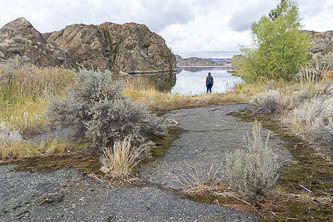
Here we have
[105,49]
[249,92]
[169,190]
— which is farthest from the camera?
[105,49]

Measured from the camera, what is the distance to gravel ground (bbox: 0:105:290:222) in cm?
224

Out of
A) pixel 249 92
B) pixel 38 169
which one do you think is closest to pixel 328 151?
pixel 38 169

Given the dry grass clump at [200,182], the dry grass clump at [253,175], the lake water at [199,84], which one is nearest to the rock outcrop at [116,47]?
the lake water at [199,84]

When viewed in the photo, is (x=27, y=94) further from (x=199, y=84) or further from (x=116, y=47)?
(x=116, y=47)

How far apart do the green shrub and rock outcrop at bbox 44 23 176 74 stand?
62.9m

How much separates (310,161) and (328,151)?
0.62 m

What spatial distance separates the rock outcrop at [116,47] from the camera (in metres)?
68.8

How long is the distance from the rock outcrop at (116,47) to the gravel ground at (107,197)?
64.5 m

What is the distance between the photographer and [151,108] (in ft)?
28.8

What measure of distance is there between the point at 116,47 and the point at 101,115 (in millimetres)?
76469

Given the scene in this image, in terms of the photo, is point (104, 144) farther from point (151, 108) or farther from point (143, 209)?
point (151, 108)

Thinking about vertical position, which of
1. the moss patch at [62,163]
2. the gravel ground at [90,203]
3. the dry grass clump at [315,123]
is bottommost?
the moss patch at [62,163]

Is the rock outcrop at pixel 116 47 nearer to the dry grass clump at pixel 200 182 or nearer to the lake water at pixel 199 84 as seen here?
Answer: the lake water at pixel 199 84

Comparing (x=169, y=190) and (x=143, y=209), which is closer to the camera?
(x=143, y=209)
